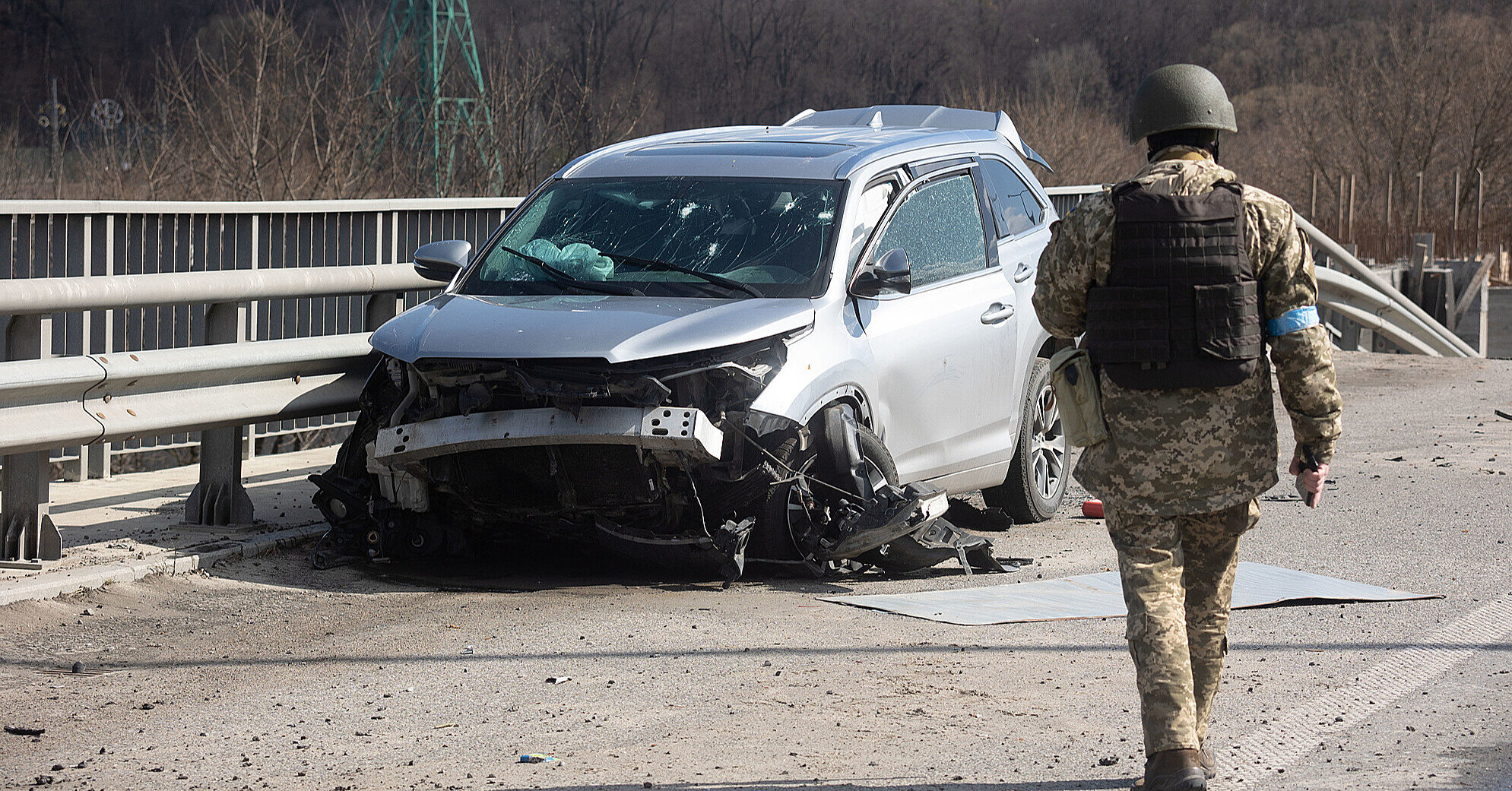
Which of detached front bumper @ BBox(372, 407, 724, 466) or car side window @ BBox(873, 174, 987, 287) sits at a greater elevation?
car side window @ BBox(873, 174, 987, 287)

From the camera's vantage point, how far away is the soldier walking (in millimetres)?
3996

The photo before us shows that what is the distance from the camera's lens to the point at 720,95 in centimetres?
9100

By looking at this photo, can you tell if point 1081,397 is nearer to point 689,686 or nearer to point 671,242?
point 689,686

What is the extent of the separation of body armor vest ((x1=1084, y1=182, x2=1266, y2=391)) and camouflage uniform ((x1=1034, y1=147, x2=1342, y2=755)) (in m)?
0.05

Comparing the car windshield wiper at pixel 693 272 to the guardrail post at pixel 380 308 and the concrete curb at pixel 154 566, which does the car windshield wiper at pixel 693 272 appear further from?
the concrete curb at pixel 154 566

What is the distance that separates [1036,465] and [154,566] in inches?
166

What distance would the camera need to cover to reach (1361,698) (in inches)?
195

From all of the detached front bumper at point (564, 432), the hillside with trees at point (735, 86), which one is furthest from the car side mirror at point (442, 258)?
the hillside with trees at point (735, 86)

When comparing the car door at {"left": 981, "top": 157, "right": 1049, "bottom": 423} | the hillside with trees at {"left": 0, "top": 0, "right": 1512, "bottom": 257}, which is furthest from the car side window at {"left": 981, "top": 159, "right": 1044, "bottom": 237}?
the hillside with trees at {"left": 0, "top": 0, "right": 1512, "bottom": 257}

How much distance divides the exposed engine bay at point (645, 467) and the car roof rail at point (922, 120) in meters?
2.71

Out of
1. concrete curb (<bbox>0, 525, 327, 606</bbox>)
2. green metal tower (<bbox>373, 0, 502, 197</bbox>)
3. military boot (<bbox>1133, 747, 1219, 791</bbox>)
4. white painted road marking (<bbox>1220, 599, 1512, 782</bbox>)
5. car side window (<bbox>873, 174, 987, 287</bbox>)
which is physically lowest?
concrete curb (<bbox>0, 525, 327, 606</bbox>)

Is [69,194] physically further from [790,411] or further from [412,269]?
[790,411]

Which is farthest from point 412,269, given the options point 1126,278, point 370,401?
point 1126,278

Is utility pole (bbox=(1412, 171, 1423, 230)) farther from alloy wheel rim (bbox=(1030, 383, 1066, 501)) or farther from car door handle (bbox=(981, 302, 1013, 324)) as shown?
car door handle (bbox=(981, 302, 1013, 324))
